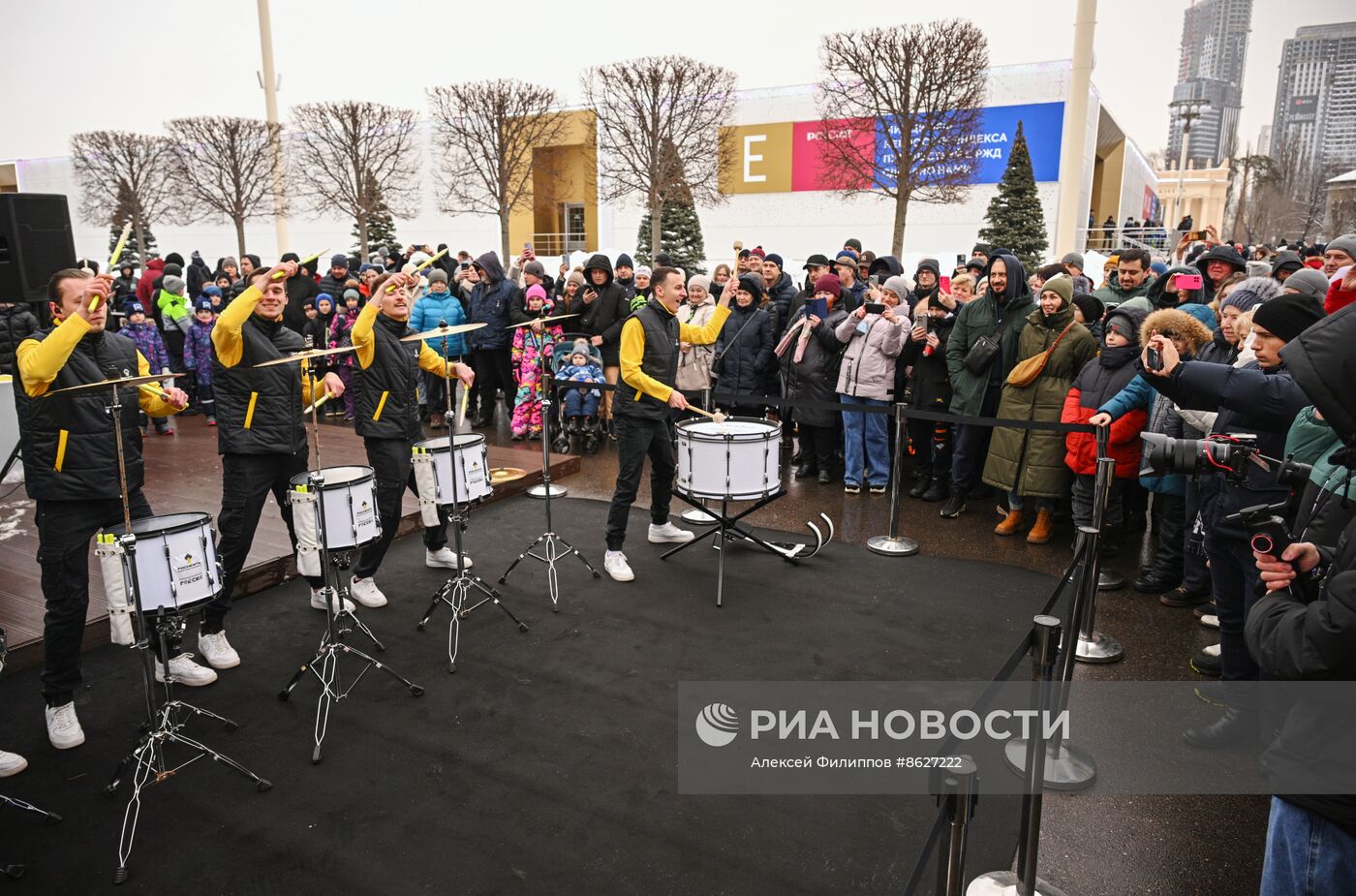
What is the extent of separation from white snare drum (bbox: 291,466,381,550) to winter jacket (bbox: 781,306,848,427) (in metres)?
4.90

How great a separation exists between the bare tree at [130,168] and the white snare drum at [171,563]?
30405mm

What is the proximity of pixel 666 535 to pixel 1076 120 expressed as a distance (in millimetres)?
13293

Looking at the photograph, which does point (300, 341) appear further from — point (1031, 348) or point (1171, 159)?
point (1171, 159)

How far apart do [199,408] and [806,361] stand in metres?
8.87

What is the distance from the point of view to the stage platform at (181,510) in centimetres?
513

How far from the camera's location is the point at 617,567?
20.4ft

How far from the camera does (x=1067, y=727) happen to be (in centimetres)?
420

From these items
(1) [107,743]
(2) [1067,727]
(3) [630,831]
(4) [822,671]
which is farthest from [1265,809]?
(1) [107,743]

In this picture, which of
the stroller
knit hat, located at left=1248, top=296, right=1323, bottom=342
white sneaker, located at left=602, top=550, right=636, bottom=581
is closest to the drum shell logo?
white sneaker, located at left=602, top=550, right=636, bottom=581

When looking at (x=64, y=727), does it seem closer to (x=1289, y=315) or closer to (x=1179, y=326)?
(x=1289, y=315)

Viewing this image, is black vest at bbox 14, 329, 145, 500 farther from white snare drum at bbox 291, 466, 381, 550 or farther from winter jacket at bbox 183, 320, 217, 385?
winter jacket at bbox 183, 320, 217, 385

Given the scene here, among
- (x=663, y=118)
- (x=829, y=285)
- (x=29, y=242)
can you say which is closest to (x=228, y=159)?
(x=663, y=118)

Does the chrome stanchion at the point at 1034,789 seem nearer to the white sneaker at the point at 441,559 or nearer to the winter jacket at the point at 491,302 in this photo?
the white sneaker at the point at 441,559

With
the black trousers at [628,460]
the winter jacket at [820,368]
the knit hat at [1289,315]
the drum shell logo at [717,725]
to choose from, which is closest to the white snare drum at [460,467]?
the black trousers at [628,460]
